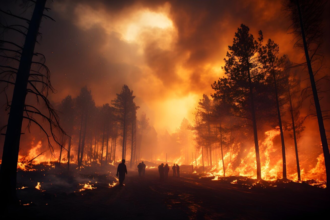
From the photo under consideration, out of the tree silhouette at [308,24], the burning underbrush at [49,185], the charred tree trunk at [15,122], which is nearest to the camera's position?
the charred tree trunk at [15,122]

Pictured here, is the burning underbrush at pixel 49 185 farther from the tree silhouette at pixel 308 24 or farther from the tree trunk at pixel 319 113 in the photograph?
the tree silhouette at pixel 308 24

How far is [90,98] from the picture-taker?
125 feet

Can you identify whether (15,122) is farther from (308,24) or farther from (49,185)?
(308,24)

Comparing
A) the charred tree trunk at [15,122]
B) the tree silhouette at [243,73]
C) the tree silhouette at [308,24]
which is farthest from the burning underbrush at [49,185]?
the tree silhouette at [308,24]

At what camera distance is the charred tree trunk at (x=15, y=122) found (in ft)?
21.2

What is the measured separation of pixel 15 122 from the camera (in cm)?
A: 687

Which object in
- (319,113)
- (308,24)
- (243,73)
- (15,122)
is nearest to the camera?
(15,122)

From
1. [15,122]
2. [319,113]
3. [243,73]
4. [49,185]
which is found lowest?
[49,185]

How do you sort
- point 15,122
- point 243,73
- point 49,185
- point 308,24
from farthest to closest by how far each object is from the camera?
point 243,73 → point 49,185 → point 308,24 → point 15,122

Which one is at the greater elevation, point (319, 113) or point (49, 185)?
point (319, 113)

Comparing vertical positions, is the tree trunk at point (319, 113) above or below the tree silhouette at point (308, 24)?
below

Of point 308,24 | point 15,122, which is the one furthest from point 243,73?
point 15,122

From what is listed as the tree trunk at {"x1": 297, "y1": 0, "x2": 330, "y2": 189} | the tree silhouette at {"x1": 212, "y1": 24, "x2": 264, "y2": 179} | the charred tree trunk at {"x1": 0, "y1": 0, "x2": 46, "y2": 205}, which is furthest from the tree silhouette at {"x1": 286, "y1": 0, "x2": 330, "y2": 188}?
the charred tree trunk at {"x1": 0, "y1": 0, "x2": 46, "y2": 205}

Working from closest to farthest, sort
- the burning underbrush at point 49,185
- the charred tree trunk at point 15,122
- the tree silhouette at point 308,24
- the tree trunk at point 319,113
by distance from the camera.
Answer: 1. the charred tree trunk at point 15,122
2. the burning underbrush at point 49,185
3. the tree trunk at point 319,113
4. the tree silhouette at point 308,24
